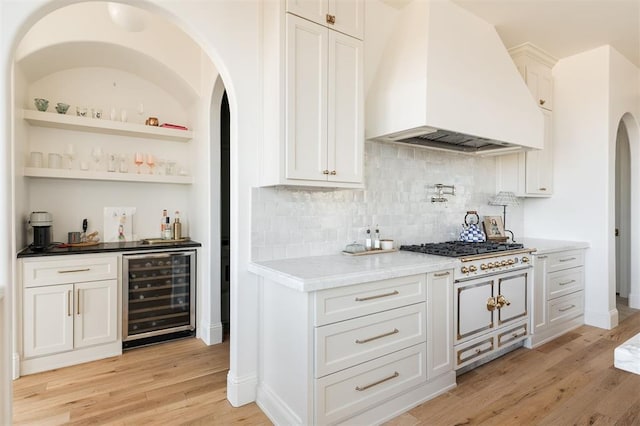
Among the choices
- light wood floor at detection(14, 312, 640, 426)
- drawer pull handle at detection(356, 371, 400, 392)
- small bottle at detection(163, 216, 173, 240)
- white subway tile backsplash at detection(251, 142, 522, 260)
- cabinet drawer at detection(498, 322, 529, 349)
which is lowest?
light wood floor at detection(14, 312, 640, 426)

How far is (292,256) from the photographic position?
2566 millimetres

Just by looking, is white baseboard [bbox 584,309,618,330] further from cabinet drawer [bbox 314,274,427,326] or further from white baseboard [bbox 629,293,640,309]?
cabinet drawer [bbox 314,274,427,326]

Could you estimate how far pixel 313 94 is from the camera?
→ 7.42 feet

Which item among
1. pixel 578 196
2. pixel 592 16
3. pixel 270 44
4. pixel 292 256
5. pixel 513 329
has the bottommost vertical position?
pixel 513 329

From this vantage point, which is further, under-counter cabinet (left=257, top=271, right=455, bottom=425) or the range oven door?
the range oven door

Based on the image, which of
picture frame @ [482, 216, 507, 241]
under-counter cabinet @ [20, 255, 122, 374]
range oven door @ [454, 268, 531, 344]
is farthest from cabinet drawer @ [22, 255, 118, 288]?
picture frame @ [482, 216, 507, 241]

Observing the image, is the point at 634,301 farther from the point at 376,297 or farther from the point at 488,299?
the point at 376,297

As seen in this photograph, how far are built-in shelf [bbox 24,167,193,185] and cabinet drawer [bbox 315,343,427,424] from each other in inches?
104

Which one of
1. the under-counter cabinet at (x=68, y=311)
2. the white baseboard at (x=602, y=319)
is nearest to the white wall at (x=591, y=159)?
the white baseboard at (x=602, y=319)

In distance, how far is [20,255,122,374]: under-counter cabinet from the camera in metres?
2.71

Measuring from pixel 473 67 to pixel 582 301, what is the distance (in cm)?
293

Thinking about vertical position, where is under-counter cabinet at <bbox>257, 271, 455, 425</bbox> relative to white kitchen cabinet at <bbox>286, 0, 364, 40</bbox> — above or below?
below

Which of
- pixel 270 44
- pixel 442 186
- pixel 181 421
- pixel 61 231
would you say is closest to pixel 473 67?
pixel 442 186

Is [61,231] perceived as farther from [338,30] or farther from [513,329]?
[513,329]
